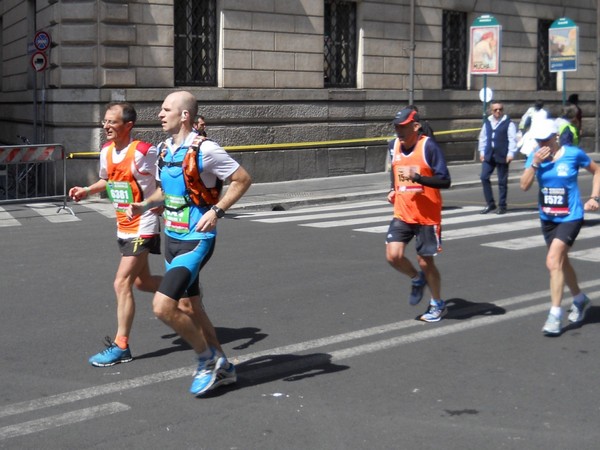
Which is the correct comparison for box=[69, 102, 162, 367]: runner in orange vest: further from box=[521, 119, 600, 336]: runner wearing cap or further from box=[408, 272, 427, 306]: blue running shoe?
box=[521, 119, 600, 336]: runner wearing cap

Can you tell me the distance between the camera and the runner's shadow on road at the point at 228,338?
752 centimetres

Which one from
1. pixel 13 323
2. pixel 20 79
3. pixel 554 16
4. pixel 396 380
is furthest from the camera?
pixel 554 16

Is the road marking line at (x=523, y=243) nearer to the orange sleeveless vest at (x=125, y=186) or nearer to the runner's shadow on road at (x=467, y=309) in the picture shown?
the runner's shadow on road at (x=467, y=309)

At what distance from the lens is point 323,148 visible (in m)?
23.5

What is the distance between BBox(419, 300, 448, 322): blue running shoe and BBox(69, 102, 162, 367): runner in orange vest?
2.42 m

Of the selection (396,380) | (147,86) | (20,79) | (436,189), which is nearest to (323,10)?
(147,86)

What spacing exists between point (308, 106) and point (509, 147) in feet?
24.7

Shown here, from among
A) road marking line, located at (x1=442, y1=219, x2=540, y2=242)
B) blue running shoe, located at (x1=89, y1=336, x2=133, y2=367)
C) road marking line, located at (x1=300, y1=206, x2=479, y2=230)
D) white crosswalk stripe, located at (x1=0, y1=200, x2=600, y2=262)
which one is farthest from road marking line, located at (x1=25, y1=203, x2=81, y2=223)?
blue running shoe, located at (x1=89, y1=336, x2=133, y2=367)

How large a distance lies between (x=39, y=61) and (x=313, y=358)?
49.1 ft

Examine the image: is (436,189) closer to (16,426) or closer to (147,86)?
(16,426)

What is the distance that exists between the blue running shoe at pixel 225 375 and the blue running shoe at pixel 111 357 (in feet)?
3.31

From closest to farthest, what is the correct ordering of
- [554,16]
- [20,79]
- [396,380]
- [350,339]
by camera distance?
1. [396,380]
2. [350,339]
3. [20,79]
4. [554,16]

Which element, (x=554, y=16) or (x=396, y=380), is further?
(x=554, y=16)

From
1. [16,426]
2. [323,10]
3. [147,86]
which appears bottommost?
[16,426]
